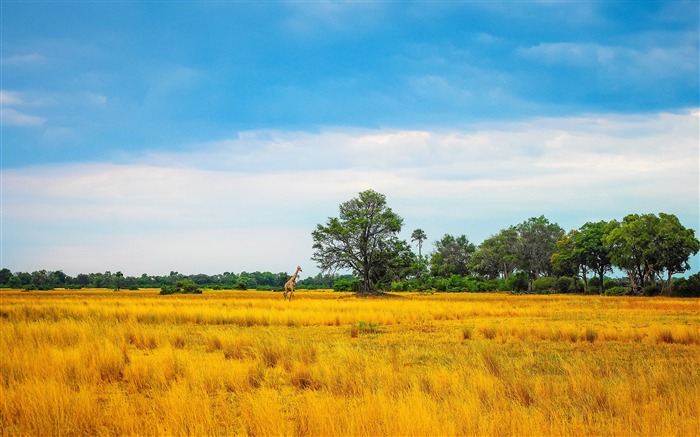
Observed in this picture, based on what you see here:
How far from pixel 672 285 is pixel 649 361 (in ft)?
180

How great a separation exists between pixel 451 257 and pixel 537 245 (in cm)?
2338

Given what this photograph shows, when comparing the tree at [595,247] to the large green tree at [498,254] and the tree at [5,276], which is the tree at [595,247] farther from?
the tree at [5,276]

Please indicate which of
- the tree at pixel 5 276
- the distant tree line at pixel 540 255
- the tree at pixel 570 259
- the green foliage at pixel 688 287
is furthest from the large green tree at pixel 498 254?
the tree at pixel 5 276

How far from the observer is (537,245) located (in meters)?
101

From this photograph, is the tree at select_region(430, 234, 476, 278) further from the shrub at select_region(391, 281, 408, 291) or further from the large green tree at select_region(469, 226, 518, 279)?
the shrub at select_region(391, 281, 408, 291)

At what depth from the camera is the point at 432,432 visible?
5316 mm

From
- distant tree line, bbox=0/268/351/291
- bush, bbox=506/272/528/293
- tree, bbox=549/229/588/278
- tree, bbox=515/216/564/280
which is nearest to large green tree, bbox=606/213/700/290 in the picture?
tree, bbox=549/229/588/278

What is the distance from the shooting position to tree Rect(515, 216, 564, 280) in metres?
101

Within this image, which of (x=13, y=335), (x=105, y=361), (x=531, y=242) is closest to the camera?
(x=105, y=361)

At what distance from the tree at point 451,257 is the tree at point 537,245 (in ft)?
53.4

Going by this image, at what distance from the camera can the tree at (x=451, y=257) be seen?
114 m

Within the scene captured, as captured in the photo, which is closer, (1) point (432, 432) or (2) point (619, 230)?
(1) point (432, 432)

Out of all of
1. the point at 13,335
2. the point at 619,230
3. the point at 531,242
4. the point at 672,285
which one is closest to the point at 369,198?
the point at 619,230

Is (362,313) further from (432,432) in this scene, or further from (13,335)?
(432,432)
